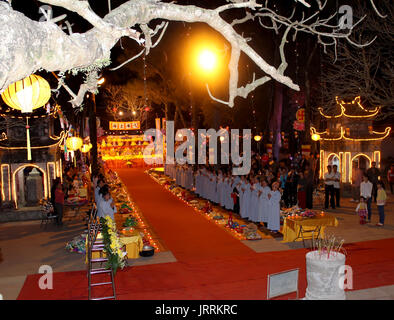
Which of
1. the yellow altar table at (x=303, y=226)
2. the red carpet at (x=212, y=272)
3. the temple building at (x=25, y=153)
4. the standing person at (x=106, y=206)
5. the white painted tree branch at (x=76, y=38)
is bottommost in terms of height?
the red carpet at (x=212, y=272)

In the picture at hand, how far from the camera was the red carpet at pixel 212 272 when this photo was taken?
24.6ft

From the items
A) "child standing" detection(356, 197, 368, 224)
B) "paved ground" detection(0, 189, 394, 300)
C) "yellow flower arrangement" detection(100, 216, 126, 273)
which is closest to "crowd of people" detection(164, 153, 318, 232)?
"paved ground" detection(0, 189, 394, 300)

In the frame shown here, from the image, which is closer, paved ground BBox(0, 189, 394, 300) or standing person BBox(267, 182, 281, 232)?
paved ground BBox(0, 189, 394, 300)

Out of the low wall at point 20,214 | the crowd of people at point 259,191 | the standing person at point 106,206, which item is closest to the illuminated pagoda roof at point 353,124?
the crowd of people at point 259,191

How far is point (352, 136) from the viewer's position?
18.3 m

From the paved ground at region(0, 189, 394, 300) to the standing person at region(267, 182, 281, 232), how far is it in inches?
38.4

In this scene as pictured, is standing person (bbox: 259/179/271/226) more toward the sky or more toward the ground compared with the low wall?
more toward the sky

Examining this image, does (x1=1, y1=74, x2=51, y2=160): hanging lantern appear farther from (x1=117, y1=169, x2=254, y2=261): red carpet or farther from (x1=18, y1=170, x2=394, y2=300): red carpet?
(x1=117, y1=169, x2=254, y2=261): red carpet

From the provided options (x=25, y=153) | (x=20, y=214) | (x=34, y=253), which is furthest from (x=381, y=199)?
(x=25, y=153)

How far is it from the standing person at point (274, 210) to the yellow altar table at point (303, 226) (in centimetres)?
Result: 98

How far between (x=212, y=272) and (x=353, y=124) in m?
12.9

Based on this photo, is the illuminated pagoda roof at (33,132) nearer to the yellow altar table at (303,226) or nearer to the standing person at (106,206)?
the standing person at (106,206)

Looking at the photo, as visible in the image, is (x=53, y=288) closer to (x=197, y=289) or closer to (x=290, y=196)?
(x=197, y=289)

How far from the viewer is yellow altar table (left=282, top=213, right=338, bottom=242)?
10.8 meters
